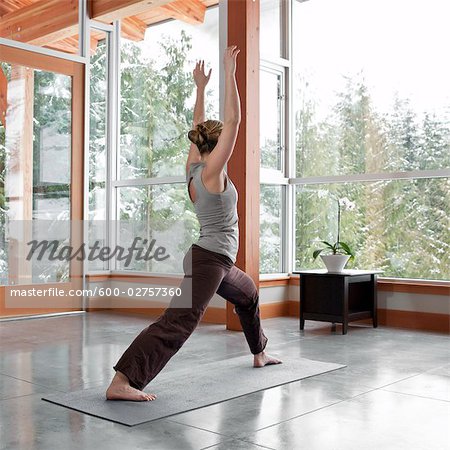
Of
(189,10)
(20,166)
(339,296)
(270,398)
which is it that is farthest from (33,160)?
(270,398)

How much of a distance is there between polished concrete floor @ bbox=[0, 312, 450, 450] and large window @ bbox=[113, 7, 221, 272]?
1.75 metres

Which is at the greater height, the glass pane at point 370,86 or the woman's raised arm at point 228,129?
the glass pane at point 370,86

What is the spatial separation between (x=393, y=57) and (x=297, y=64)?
1.01 meters

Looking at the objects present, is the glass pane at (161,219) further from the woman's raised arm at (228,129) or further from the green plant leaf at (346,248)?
the woman's raised arm at (228,129)

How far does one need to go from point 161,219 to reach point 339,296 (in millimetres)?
2204

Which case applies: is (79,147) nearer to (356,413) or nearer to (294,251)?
(294,251)

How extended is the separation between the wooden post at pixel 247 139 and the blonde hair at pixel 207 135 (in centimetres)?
209

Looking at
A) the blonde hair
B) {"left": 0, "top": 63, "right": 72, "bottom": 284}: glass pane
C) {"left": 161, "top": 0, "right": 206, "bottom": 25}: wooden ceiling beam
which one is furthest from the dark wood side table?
{"left": 161, "top": 0, "right": 206, "bottom": 25}: wooden ceiling beam

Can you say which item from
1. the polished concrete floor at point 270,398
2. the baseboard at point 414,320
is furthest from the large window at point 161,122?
the baseboard at point 414,320

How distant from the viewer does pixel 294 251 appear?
613 cm

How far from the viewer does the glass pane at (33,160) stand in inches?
228

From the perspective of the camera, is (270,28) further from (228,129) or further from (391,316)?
(228,129)

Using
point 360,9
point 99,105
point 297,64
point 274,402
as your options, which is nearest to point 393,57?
point 360,9

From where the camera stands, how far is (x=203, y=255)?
2.96 metres
